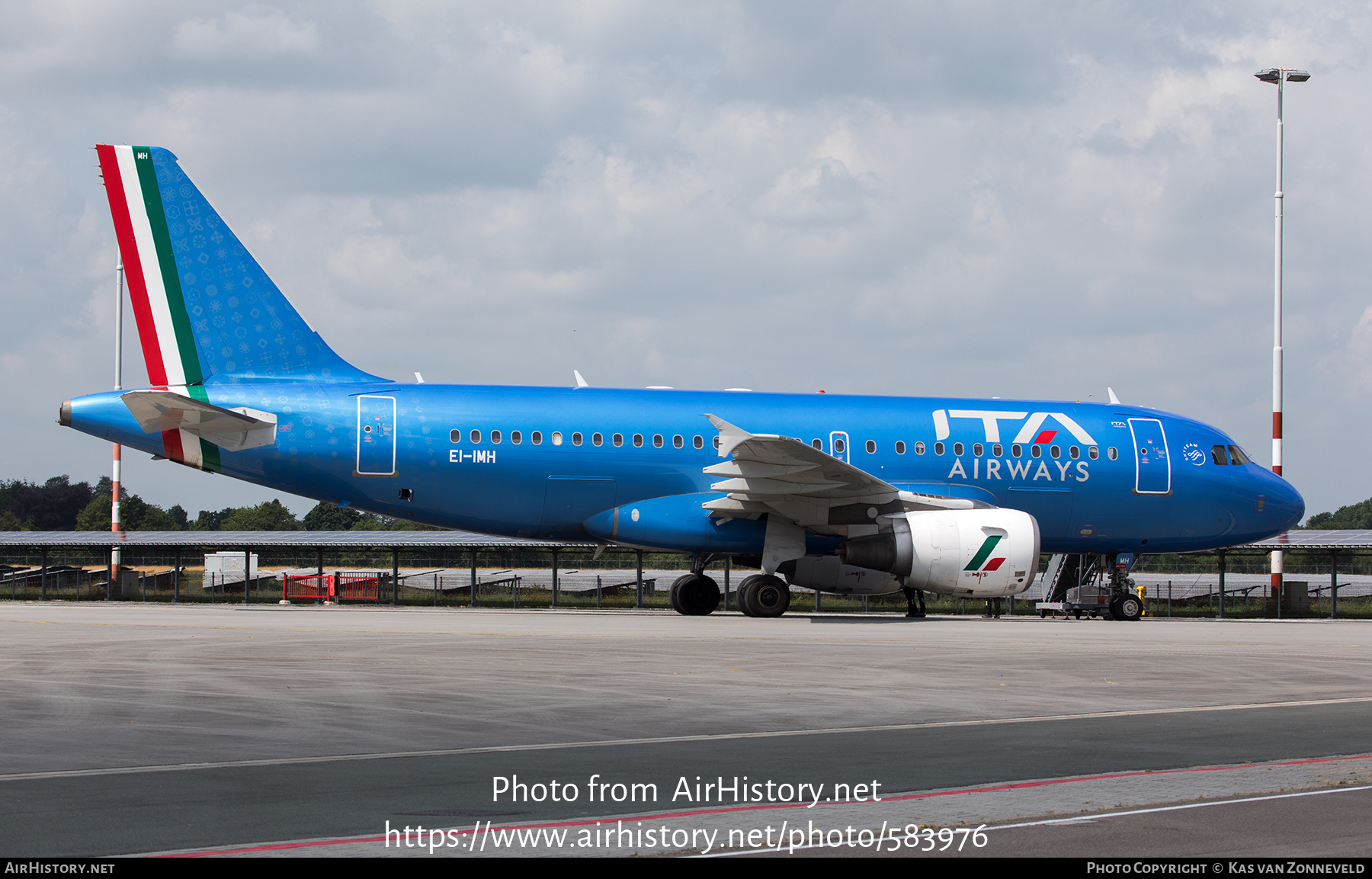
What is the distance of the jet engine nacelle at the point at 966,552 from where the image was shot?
78.0 feet

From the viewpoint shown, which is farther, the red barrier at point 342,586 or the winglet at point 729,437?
the red barrier at point 342,586

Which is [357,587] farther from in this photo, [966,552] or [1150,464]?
[1150,464]

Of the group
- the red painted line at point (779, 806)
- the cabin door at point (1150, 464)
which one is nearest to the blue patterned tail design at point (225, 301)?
Answer: the cabin door at point (1150, 464)

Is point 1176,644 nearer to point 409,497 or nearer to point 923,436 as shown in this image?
point 923,436

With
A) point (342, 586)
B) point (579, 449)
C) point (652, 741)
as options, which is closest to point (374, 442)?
point (579, 449)

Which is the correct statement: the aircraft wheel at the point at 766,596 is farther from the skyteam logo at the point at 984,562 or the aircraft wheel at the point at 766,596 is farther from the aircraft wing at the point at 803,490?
the skyteam logo at the point at 984,562

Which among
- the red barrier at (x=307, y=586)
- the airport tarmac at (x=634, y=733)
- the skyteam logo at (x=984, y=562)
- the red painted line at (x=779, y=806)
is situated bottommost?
the red barrier at (x=307, y=586)

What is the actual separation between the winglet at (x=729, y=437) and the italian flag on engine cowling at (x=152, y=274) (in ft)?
31.8

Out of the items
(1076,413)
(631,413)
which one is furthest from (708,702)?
(1076,413)

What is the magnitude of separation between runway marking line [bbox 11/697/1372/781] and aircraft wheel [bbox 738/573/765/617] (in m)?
14.5

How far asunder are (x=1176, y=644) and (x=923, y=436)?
8.62 meters

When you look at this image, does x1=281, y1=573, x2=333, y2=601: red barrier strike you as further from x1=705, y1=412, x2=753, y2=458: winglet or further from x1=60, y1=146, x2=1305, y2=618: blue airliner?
x1=705, y1=412, x2=753, y2=458: winglet

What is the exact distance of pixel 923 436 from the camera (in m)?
27.2

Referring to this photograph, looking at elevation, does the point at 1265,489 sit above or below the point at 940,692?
above
